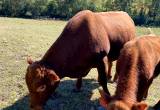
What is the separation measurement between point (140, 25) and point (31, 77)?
1415cm

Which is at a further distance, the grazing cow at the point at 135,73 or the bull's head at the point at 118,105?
the grazing cow at the point at 135,73

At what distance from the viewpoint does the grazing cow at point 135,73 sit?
7.27 m

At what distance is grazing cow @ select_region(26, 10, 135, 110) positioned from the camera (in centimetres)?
860

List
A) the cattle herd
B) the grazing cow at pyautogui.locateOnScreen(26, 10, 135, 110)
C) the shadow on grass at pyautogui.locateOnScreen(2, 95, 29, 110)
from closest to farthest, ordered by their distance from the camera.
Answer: the cattle herd, the grazing cow at pyautogui.locateOnScreen(26, 10, 135, 110), the shadow on grass at pyautogui.locateOnScreen(2, 95, 29, 110)

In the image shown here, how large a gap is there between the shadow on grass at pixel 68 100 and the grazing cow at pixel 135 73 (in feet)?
5.76

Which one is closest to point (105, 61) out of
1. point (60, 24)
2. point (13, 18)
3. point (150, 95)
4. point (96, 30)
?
point (96, 30)

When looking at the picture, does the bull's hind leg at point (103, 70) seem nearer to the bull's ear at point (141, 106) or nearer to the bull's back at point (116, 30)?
the bull's back at point (116, 30)

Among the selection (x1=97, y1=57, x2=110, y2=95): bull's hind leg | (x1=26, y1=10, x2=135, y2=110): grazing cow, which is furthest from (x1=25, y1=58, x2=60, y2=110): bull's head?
(x1=97, y1=57, x2=110, y2=95): bull's hind leg

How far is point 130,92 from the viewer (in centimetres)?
760

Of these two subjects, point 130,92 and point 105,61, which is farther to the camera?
point 105,61

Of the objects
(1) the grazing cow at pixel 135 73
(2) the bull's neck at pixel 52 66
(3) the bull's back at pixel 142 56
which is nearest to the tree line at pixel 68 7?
(1) the grazing cow at pixel 135 73

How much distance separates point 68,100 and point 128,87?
2.88 meters

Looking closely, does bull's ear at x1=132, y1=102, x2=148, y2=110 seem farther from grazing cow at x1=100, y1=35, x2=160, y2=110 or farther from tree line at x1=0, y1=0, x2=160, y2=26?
tree line at x1=0, y1=0, x2=160, y2=26

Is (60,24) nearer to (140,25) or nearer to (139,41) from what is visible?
(140,25)
